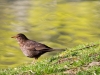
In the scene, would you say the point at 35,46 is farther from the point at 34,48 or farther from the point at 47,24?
the point at 47,24

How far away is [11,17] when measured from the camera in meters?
30.7

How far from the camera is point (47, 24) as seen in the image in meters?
27.9

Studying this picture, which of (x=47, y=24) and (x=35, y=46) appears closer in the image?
(x=35, y=46)

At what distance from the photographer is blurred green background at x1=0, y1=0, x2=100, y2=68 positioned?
20.7m

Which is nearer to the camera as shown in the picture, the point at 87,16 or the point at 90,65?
the point at 90,65

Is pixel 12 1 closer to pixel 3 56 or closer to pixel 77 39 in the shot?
pixel 77 39

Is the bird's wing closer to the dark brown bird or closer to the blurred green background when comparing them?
the dark brown bird

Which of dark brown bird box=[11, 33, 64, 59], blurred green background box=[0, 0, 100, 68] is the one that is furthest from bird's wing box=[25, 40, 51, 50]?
blurred green background box=[0, 0, 100, 68]

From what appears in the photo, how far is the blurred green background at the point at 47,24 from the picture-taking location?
20.7 metres

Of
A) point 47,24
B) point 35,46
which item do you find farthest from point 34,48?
point 47,24

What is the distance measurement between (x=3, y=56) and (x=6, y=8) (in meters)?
17.0

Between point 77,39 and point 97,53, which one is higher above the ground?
point 97,53

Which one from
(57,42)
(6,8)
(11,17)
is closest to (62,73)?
(57,42)

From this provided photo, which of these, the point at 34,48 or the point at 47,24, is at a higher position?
the point at 34,48
